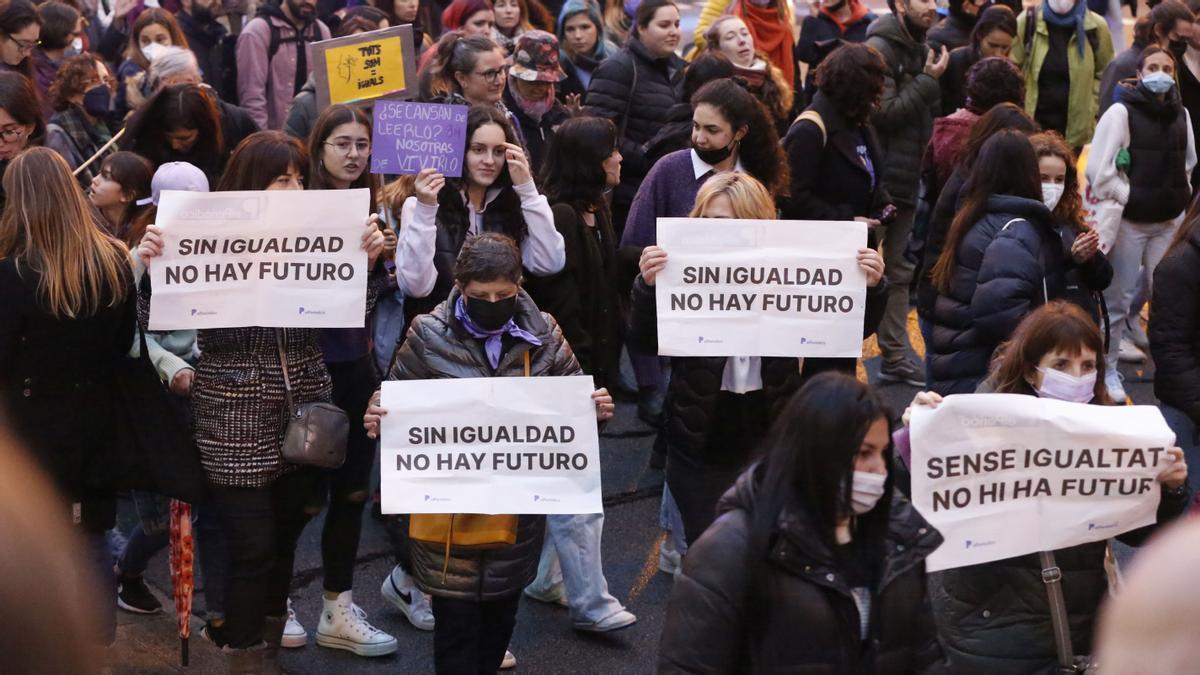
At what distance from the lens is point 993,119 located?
7391mm

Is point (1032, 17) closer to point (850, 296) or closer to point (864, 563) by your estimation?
point (850, 296)

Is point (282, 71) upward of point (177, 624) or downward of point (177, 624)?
upward

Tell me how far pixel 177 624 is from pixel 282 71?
4859mm

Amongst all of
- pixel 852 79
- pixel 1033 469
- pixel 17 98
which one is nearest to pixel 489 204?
pixel 17 98

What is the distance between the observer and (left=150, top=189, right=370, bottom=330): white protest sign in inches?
226

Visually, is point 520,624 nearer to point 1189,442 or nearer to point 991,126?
point 1189,442

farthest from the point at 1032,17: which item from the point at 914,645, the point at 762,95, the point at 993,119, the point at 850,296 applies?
the point at 914,645

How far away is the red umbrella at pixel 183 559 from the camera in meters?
6.13

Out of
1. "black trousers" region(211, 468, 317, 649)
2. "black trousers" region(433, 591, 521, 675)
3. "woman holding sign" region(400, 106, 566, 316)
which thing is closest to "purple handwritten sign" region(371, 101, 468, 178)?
"woman holding sign" region(400, 106, 566, 316)

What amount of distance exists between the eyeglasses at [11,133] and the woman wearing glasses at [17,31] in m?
1.83

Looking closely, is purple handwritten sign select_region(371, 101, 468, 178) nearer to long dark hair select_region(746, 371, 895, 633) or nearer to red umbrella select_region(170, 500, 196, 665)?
red umbrella select_region(170, 500, 196, 665)

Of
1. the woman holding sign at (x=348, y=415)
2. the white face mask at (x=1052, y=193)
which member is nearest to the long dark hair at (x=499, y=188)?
the woman holding sign at (x=348, y=415)

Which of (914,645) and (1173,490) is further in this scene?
(1173,490)

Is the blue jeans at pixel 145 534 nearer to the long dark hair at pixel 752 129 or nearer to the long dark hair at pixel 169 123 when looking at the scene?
the long dark hair at pixel 169 123
